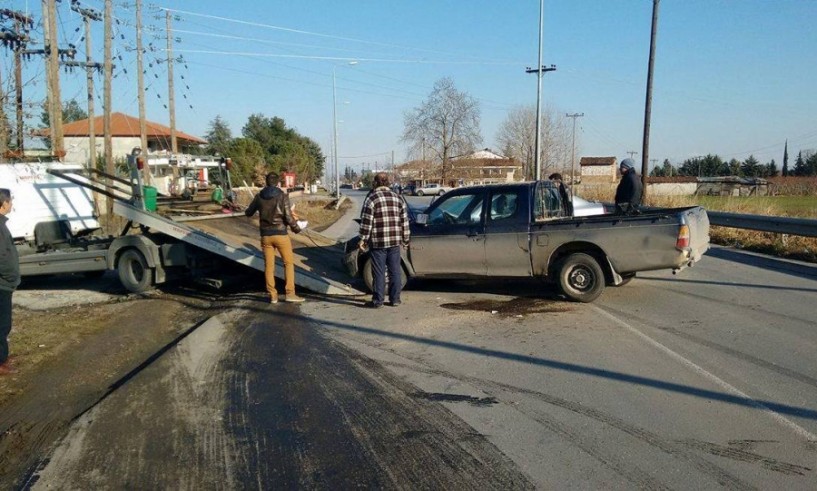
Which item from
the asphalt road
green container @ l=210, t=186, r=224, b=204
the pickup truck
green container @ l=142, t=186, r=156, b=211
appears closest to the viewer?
the asphalt road

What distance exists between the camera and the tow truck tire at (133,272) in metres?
10.1

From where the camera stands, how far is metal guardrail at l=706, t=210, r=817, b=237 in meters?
12.6

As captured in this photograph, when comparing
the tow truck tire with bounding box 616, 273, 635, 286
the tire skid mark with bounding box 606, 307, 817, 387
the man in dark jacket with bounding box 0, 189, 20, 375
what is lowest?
the tire skid mark with bounding box 606, 307, 817, 387

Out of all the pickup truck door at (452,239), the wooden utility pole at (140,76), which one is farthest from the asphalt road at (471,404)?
the wooden utility pole at (140,76)

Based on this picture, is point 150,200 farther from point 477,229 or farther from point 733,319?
point 733,319

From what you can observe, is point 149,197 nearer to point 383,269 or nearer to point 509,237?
point 383,269

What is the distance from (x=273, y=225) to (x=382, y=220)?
5.21ft

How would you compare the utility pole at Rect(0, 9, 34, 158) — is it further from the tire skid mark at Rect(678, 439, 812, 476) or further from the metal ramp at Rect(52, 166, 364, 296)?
the tire skid mark at Rect(678, 439, 812, 476)

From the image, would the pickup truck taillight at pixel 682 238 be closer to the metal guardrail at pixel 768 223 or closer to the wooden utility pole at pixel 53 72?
the metal guardrail at pixel 768 223

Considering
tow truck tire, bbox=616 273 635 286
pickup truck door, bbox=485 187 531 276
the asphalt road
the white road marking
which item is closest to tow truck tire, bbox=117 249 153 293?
the asphalt road

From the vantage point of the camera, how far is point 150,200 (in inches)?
412

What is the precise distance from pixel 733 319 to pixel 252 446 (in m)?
6.03

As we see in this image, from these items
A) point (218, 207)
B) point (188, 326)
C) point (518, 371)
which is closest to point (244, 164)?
point (218, 207)

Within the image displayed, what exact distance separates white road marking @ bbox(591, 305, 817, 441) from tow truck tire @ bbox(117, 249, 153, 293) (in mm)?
7064
